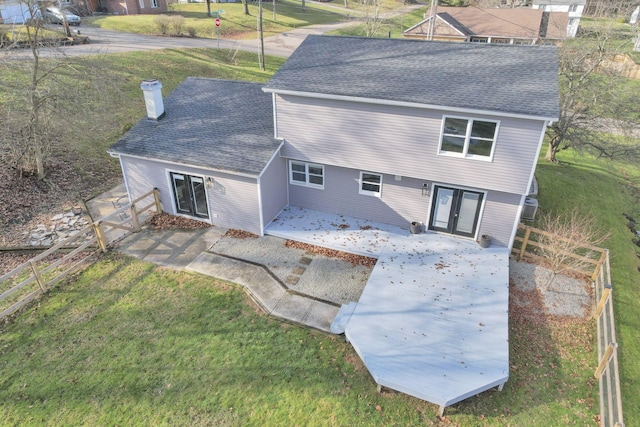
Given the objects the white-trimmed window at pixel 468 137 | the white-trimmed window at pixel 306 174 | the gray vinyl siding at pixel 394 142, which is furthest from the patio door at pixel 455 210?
the white-trimmed window at pixel 306 174

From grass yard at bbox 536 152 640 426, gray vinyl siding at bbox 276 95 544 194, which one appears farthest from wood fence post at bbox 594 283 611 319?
gray vinyl siding at bbox 276 95 544 194

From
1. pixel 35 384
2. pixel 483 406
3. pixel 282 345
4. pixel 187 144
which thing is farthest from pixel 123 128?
pixel 483 406

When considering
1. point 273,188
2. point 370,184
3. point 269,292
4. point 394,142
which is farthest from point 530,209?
point 269,292

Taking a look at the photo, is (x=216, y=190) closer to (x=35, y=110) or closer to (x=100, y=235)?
(x=100, y=235)

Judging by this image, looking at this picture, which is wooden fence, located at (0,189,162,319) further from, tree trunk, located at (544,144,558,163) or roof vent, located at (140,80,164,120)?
tree trunk, located at (544,144,558,163)

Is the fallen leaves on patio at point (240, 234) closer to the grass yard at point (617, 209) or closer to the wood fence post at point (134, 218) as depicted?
the wood fence post at point (134, 218)

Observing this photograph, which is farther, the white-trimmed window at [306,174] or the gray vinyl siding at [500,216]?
the white-trimmed window at [306,174]
